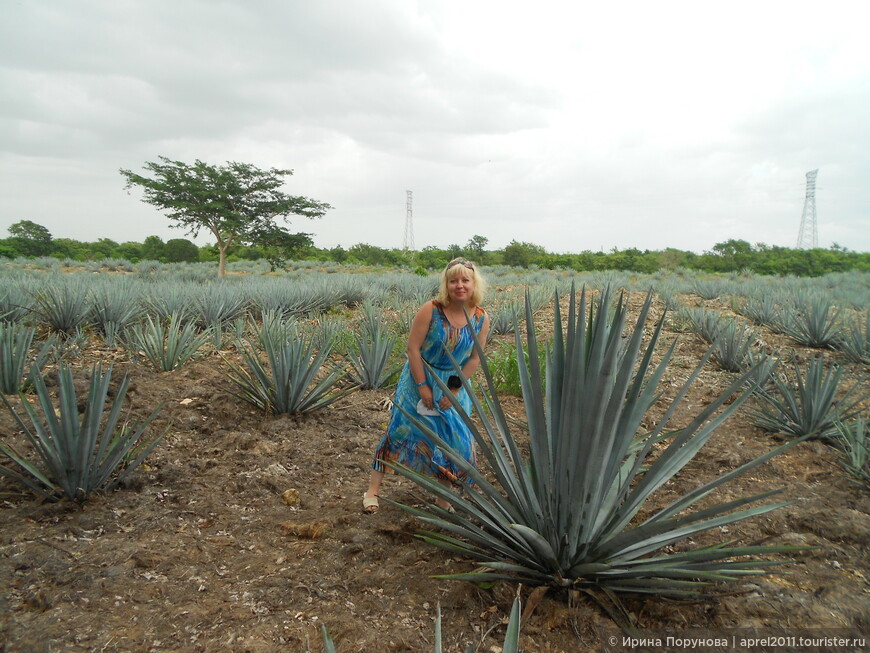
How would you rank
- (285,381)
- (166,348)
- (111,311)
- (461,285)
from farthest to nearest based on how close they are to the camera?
1. (111,311)
2. (166,348)
3. (285,381)
4. (461,285)

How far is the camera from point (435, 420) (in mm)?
2840

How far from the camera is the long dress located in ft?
9.29

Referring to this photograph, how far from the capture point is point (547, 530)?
6.47 ft

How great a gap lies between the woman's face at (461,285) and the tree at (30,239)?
148ft

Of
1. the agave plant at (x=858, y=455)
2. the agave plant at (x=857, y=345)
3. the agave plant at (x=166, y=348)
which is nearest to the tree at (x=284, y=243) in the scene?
the agave plant at (x=166, y=348)

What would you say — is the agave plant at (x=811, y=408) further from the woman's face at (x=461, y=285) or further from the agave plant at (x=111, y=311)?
the agave plant at (x=111, y=311)

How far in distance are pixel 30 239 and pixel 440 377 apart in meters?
46.9

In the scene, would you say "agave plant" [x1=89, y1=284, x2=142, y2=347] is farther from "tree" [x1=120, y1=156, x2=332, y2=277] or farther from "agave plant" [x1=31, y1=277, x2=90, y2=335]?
"tree" [x1=120, y1=156, x2=332, y2=277]

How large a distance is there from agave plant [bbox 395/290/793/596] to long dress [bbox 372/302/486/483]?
0.69 metres

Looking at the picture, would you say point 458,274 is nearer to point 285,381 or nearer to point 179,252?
point 285,381

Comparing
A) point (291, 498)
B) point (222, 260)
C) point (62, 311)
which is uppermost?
point (222, 260)

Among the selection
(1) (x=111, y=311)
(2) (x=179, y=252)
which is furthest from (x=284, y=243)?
(2) (x=179, y=252)

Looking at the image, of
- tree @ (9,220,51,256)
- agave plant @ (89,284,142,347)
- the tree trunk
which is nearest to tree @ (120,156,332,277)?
the tree trunk

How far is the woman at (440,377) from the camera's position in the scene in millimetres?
2797
